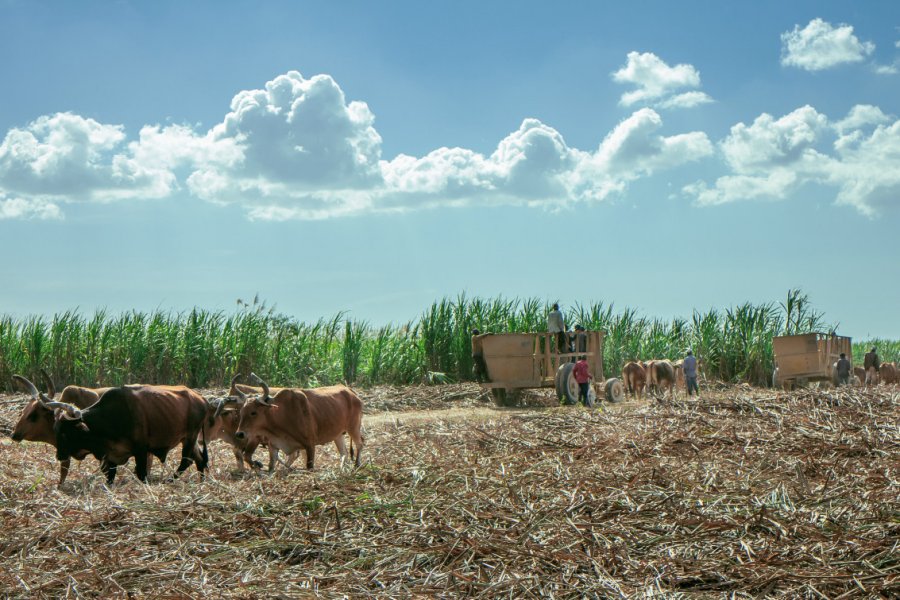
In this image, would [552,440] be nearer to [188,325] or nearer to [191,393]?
[191,393]

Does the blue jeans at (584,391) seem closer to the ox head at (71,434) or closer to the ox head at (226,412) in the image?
the ox head at (226,412)

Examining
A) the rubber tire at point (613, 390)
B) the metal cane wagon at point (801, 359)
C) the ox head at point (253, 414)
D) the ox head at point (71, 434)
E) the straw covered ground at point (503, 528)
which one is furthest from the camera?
the metal cane wagon at point (801, 359)

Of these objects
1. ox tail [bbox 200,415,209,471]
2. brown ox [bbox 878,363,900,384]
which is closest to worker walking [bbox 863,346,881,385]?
brown ox [bbox 878,363,900,384]

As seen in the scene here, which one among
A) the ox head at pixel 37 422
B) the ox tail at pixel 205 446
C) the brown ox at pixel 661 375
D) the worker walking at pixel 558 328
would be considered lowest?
the ox tail at pixel 205 446

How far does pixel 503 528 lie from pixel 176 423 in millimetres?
4932

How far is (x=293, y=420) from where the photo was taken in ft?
30.2

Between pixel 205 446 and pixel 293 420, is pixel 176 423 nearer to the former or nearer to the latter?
→ pixel 205 446

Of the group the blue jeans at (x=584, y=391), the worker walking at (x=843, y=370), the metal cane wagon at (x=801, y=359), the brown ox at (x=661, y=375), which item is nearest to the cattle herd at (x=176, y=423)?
the blue jeans at (x=584, y=391)

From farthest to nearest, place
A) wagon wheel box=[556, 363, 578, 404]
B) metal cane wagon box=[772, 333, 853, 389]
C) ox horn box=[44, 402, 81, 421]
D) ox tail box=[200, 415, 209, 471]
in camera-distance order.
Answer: metal cane wagon box=[772, 333, 853, 389]
wagon wheel box=[556, 363, 578, 404]
ox tail box=[200, 415, 209, 471]
ox horn box=[44, 402, 81, 421]

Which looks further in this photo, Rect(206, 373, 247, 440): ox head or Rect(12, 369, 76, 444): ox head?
Rect(206, 373, 247, 440): ox head

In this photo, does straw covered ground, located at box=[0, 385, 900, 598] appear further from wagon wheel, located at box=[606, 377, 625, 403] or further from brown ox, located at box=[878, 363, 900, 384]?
brown ox, located at box=[878, 363, 900, 384]

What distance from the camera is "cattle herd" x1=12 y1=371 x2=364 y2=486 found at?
27.9 feet

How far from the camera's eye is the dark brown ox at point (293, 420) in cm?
909

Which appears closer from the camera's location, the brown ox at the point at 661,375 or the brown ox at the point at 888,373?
the brown ox at the point at 661,375
